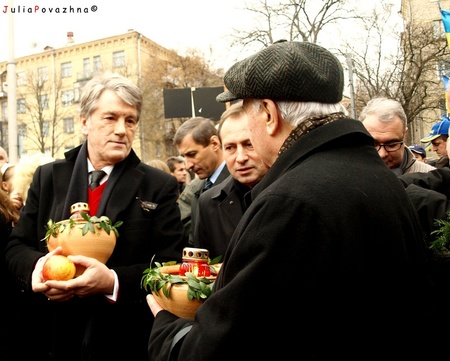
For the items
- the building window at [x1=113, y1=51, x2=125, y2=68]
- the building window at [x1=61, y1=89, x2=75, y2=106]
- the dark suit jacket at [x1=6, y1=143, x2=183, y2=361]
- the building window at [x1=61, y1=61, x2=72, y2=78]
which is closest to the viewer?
the dark suit jacket at [x1=6, y1=143, x2=183, y2=361]

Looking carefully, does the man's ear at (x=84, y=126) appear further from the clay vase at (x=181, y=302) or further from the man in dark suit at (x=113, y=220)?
the clay vase at (x=181, y=302)

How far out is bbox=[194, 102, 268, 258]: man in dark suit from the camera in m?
3.08

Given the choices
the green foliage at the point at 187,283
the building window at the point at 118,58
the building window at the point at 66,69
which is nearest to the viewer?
the green foliage at the point at 187,283

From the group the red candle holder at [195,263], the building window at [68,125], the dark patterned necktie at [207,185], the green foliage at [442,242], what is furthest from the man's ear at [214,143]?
the building window at [68,125]

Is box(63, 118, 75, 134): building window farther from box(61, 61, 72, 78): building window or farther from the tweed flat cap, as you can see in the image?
the tweed flat cap

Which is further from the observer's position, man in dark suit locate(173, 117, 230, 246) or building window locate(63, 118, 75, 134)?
building window locate(63, 118, 75, 134)

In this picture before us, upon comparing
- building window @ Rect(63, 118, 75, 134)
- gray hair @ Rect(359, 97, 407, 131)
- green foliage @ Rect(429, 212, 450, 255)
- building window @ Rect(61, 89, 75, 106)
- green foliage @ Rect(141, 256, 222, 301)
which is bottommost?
green foliage @ Rect(141, 256, 222, 301)

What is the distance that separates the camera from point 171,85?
37.8 m

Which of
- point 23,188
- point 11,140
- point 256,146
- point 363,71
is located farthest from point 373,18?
point 256,146

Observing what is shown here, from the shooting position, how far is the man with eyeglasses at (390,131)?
3.55 metres

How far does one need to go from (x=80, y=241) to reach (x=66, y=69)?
52.2 meters

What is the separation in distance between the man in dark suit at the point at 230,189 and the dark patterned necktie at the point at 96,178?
2.60 feet

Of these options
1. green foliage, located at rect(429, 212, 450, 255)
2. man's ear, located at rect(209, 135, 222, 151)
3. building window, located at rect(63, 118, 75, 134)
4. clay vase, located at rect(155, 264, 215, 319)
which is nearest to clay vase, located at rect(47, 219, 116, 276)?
clay vase, located at rect(155, 264, 215, 319)

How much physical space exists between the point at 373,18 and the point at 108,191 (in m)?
20.3
